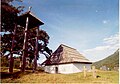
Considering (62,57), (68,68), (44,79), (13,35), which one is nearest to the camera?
(44,79)

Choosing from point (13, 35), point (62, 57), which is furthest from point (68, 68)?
point (13, 35)

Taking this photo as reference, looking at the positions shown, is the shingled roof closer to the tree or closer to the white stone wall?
the white stone wall

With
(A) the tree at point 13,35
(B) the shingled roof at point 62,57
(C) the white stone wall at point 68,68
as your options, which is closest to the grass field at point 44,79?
(A) the tree at point 13,35

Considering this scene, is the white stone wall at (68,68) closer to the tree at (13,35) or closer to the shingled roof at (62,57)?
the shingled roof at (62,57)

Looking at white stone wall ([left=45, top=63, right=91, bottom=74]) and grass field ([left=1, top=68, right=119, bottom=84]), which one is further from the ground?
white stone wall ([left=45, top=63, right=91, bottom=74])

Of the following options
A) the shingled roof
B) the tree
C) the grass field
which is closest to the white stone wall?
the shingled roof

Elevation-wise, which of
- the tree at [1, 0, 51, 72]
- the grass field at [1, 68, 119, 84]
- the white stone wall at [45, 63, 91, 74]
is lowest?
the grass field at [1, 68, 119, 84]

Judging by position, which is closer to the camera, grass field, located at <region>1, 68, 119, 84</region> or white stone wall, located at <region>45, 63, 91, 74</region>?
grass field, located at <region>1, 68, 119, 84</region>

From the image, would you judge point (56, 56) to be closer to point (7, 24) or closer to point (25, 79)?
point (7, 24)

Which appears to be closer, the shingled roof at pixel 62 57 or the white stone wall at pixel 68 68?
the white stone wall at pixel 68 68

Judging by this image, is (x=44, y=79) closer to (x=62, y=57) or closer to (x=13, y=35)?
(x=13, y=35)

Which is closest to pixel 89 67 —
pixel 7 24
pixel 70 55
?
pixel 70 55

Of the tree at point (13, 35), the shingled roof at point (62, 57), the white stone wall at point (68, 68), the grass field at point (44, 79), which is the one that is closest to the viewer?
the grass field at point (44, 79)

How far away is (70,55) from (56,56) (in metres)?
2.69
